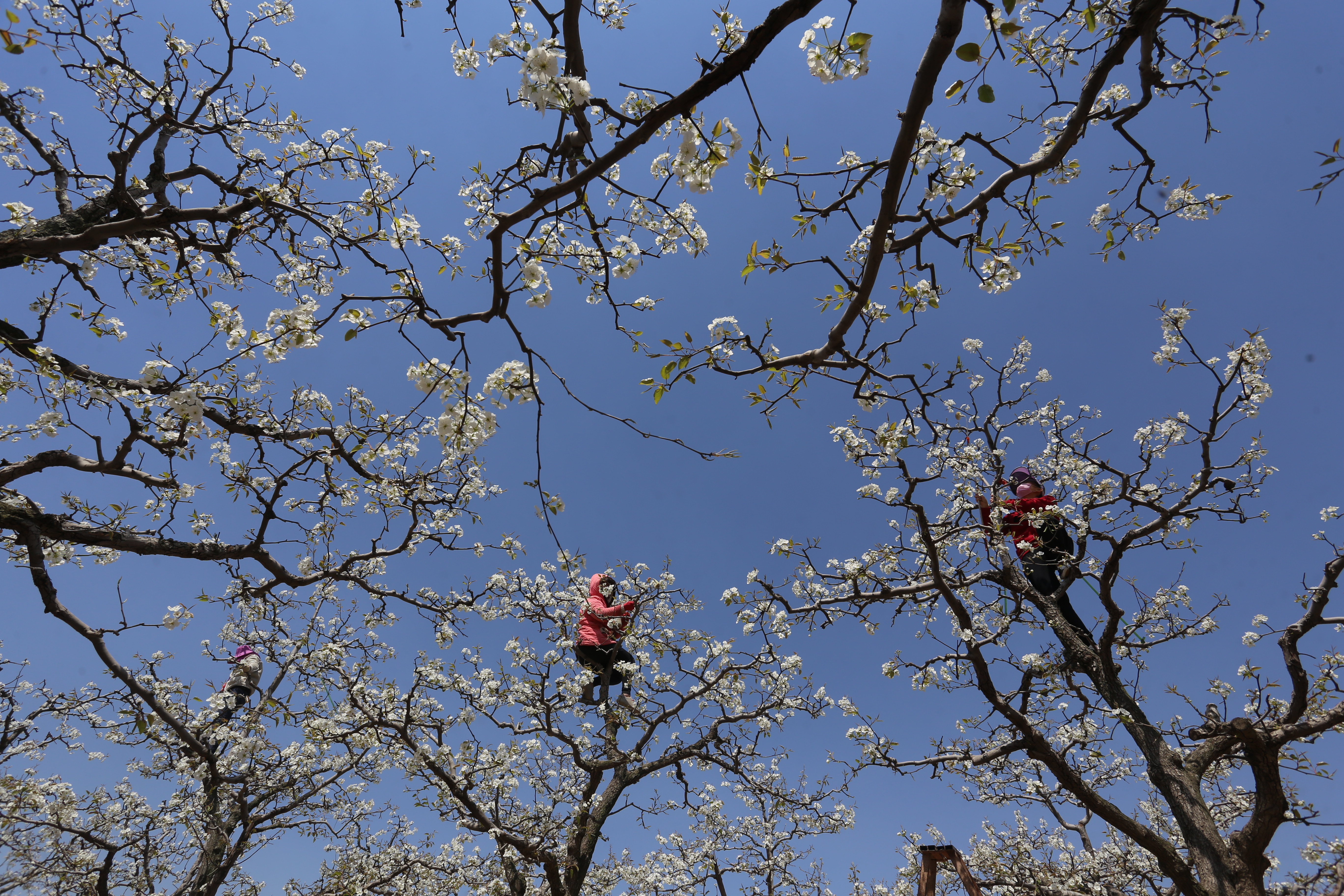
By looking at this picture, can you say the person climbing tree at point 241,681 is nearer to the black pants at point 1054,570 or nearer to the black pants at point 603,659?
the black pants at point 603,659

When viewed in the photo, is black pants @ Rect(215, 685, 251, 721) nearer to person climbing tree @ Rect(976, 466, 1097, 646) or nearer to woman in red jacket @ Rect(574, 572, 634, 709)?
woman in red jacket @ Rect(574, 572, 634, 709)

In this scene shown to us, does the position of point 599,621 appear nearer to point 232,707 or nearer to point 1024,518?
point 232,707

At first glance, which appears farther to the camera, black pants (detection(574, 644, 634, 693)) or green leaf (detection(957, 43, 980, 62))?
black pants (detection(574, 644, 634, 693))

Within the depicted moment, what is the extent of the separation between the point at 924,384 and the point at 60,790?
12459 mm

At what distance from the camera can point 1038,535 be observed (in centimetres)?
580

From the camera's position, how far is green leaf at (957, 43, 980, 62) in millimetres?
1658

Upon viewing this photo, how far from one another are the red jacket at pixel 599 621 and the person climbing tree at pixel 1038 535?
13.7 ft

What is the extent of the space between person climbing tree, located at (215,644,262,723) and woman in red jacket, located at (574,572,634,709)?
12.1 ft

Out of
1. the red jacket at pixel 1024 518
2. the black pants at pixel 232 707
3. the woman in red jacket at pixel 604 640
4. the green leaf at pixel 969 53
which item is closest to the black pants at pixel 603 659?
the woman in red jacket at pixel 604 640

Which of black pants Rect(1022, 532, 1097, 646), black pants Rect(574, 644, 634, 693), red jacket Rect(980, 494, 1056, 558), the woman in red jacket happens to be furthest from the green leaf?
black pants Rect(574, 644, 634, 693)

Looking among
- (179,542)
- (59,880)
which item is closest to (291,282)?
(179,542)

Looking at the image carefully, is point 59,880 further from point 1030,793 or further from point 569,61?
point 1030,793

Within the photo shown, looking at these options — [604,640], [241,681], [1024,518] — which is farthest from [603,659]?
[1024,518]

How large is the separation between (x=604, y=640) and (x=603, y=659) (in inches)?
10.5
